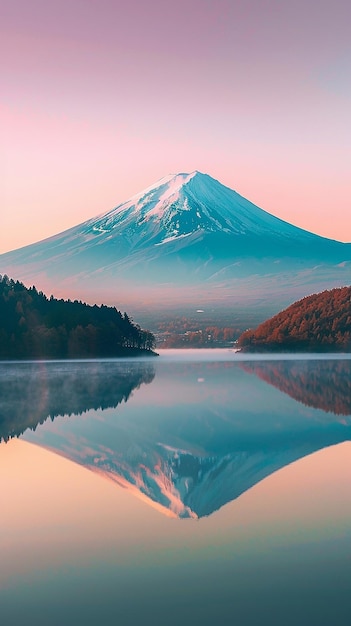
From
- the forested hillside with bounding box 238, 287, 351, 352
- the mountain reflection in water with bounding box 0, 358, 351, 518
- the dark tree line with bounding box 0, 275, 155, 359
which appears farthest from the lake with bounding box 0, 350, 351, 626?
the forested hillside with bounding box 238, 287, 351, 352

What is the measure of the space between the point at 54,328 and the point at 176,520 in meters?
64.5

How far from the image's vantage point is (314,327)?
93.5 m

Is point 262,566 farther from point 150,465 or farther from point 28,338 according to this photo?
point 28,338

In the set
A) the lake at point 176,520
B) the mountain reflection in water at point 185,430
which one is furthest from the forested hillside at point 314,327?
the lake at point 176,520

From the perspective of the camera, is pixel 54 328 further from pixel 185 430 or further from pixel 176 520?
pixel 176 520

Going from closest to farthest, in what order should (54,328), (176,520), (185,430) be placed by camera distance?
(176,520) → (185,430) → (54,328)

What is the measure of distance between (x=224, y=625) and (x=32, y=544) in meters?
3.19

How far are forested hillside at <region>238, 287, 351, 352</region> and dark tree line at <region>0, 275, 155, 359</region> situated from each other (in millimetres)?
19927

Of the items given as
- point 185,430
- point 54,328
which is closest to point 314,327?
point 54,328

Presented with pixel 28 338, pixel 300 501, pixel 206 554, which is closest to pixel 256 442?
pixel 300 501

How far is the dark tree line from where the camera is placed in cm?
7131

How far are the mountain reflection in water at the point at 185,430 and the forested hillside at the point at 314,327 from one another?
59.2 metres

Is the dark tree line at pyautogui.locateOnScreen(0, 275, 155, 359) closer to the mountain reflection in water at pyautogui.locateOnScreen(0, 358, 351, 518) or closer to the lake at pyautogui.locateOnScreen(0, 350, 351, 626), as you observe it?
the mountain reflection in water at pyautogui.locateOnScreen(0, 358, 351, 518)

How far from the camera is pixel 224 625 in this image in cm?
650
